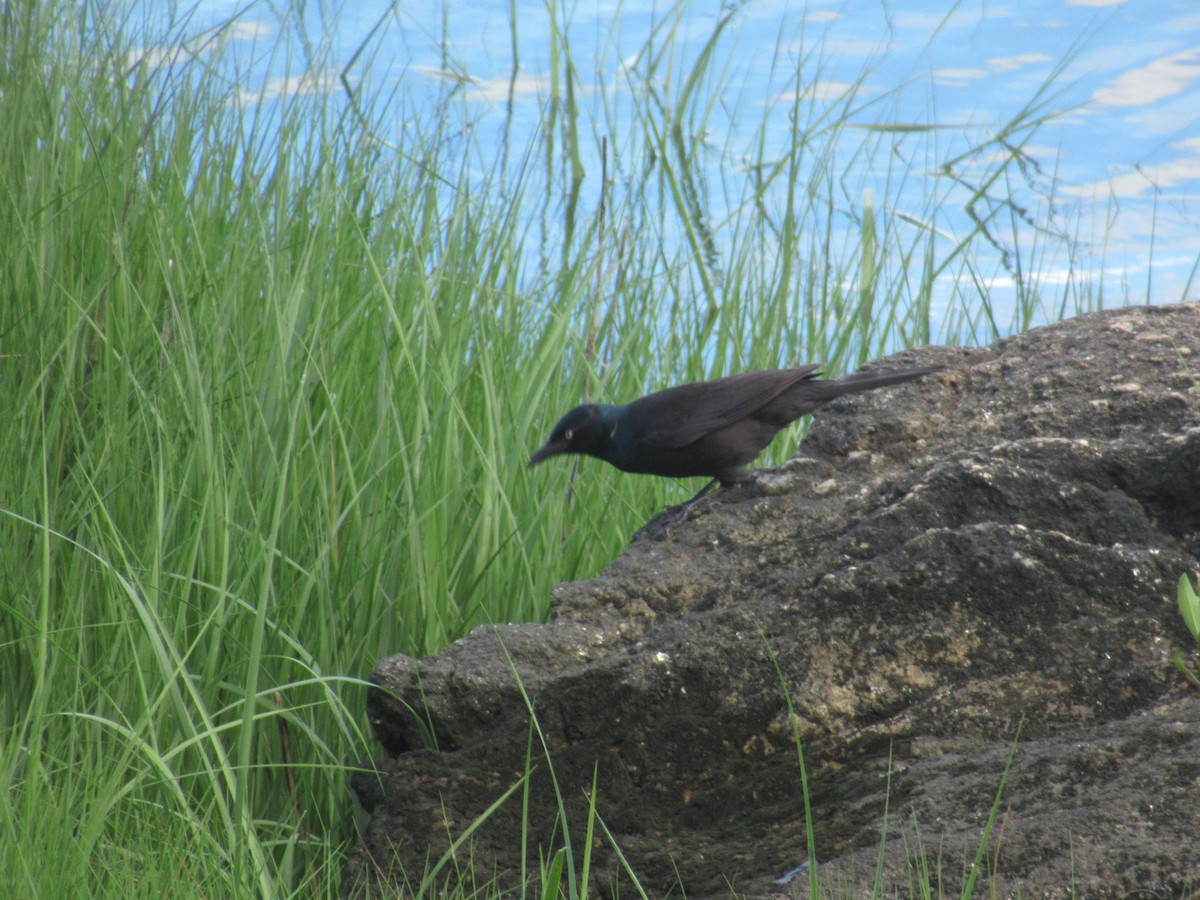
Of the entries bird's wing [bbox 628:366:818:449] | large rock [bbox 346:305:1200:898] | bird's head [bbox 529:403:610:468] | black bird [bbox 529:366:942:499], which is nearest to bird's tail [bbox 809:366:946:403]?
black bird [bbox 529:366:942:499]

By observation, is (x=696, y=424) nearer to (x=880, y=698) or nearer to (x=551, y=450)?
(x=551, y=450)

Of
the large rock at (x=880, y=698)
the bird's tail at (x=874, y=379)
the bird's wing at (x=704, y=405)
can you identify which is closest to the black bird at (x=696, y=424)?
the bird's wing at (x=704, y=405)

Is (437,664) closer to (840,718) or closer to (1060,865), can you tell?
(840,718)

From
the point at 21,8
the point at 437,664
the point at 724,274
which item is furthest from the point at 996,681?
the point at 21,8

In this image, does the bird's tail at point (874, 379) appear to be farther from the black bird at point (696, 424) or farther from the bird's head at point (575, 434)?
the bird's head at point (575, 434)

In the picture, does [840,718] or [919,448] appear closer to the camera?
[840,718]

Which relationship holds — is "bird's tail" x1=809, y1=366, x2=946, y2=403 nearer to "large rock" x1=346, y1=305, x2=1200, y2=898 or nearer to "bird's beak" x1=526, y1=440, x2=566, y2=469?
"large rock" x1=346, y1=305, x2=1200, y2=898

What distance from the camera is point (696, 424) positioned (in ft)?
10.8

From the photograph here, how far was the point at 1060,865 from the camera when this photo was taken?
1.41 m

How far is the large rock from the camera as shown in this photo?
1518 millimetres

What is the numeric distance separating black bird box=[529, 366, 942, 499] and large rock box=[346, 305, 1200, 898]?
875 mm

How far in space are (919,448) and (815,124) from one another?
2.62m

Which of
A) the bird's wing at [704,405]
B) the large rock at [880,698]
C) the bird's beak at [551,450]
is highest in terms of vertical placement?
the bird's wing at [704,405]

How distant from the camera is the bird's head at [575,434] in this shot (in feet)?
10.9
